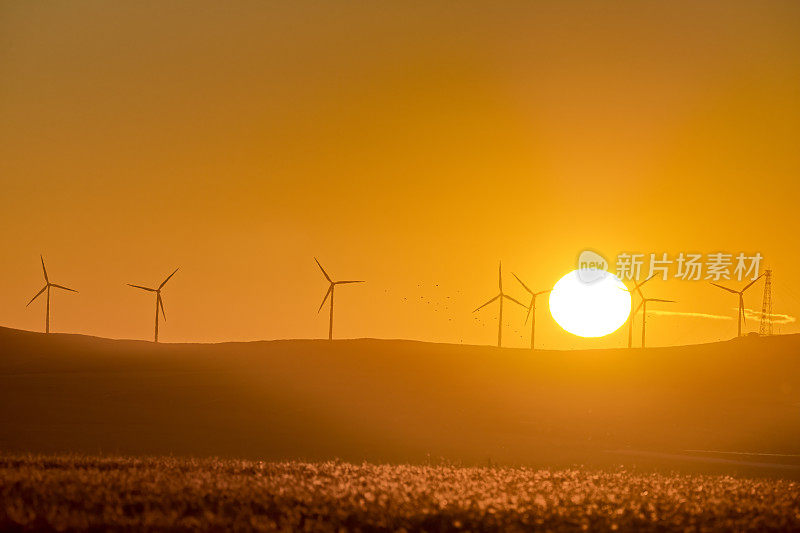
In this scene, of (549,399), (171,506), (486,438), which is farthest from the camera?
(549,399)

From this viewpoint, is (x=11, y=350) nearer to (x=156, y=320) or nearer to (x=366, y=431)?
(x=156, y=320)

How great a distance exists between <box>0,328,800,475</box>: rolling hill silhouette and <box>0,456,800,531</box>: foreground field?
57.2 feet

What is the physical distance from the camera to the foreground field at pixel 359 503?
16094 mm

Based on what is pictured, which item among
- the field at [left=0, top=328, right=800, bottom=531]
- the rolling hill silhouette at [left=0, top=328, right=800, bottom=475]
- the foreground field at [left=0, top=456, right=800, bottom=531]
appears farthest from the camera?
the rolling hill silhouette at [left=0, top=328, right=800, bottom=475]

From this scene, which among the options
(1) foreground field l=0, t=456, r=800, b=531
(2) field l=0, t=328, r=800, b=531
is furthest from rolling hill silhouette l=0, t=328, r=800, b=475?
(1) foreground field l=0, t=456, r=800, b=531

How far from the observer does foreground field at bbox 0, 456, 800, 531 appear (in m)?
16.1

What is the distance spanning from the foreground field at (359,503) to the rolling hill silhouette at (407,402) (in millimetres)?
17443

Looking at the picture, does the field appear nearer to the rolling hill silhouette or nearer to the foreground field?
the foreground field

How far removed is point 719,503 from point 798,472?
1301 inches

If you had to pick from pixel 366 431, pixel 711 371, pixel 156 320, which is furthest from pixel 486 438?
pixel 156 320

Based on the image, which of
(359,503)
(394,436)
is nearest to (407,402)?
(394,436)

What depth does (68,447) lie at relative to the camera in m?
48.9

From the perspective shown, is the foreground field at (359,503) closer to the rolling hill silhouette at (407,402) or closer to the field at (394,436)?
the field at (394,436)

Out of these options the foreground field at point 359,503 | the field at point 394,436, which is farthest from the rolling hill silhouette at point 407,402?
the foreground field at point 359,503
